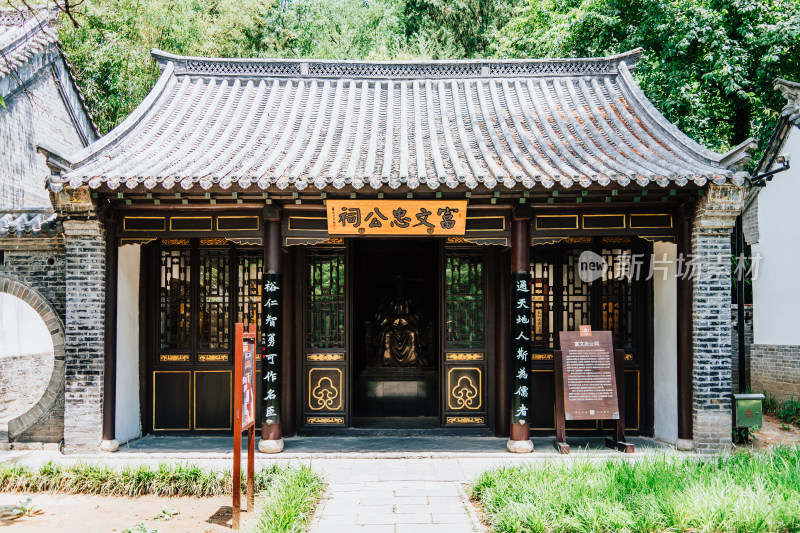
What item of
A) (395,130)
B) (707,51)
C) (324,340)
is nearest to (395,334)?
(324,340)

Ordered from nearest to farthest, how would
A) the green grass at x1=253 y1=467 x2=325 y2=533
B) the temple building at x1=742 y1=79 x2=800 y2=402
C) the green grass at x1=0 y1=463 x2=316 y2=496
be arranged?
1. the green grass at x1=253 y1=467 x2=325 y2=533
2. the green grass at x1=0 y1=463 x2=316 y2=496
3. the temple building at x1=742 y1=79 x2=800 y2=402

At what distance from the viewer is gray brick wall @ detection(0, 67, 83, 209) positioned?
11828mm

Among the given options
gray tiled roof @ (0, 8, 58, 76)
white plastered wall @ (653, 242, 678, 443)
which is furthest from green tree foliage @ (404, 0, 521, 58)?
white plastered wall @ (653, 242, 678, 443)

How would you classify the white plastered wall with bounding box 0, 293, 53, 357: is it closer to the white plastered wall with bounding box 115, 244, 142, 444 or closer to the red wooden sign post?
the white plastered wall with bounding box 115, 244, 142, 444

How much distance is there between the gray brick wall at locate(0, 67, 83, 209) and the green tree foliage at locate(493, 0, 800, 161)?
1156 cm

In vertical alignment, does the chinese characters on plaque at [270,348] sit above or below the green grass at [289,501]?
above

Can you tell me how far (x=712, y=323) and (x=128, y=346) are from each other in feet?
24.5

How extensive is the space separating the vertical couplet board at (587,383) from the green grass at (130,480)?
3.26 meters

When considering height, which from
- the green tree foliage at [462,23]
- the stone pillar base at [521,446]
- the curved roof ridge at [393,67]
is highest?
the green tree foliage at [462,23]

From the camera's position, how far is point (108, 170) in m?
7.25

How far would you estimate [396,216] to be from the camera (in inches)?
292

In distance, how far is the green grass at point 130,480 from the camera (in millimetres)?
6164

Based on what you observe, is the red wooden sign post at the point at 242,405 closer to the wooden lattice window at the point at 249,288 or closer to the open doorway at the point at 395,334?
the wooden lattice window at the point at 249,288

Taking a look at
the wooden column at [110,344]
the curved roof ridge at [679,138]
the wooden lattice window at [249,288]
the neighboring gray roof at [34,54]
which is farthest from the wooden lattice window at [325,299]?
the neighboring gray roof at [34,54]
